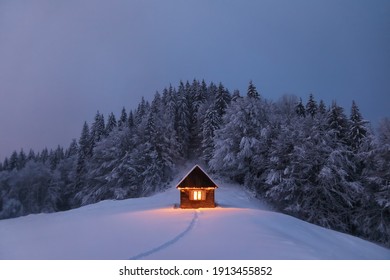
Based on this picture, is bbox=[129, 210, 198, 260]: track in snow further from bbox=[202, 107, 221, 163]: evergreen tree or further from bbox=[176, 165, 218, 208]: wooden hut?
bbox=[202, 107, 221, 163]: evergreen tree

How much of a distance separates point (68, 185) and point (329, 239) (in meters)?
53.8

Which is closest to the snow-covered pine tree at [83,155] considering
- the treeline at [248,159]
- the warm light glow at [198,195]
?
the treeline at [248,159]

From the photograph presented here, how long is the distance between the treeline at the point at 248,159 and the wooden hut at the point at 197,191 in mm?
8658

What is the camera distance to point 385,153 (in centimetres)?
2675

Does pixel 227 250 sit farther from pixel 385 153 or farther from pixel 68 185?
pixel 68 185

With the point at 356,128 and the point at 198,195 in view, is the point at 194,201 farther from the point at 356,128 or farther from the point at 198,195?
the point at 356,128

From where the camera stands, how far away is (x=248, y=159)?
39.8 metres

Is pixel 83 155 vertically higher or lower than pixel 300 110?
lower

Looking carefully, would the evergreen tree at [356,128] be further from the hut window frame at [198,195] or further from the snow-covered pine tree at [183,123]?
the snow-covered pine tree at [183,123]

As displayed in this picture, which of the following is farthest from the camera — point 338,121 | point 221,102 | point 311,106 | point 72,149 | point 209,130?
point 72,149

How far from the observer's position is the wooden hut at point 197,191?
88.5ft

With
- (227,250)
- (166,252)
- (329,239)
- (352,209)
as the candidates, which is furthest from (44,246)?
(352,209)

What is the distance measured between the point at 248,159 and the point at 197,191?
47.1 feet

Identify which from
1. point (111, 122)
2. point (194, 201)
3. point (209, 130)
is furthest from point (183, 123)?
point (194, 201)
